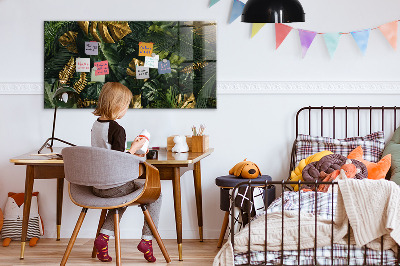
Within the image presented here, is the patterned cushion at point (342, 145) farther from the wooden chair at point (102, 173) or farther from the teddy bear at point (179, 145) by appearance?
the wooden chair at point (102, 173)

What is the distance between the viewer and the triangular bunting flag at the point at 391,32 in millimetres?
4285

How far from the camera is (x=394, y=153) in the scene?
4.00 meters

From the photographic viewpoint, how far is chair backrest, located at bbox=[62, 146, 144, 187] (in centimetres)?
321

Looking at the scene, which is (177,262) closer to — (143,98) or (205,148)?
(205,148)

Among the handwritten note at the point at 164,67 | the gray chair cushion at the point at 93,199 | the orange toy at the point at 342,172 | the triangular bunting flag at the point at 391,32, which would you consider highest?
the triangular bunting flag at the point at 391,32

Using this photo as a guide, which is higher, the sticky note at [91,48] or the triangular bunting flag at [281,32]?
the triangular bunting flag at [281,32]

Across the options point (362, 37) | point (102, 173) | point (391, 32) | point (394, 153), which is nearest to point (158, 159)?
point (102, 173)

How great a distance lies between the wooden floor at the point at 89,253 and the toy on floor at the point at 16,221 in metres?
0.06

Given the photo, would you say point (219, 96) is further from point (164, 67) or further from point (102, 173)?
point (102, 173)

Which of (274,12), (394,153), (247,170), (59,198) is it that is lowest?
(59,198)

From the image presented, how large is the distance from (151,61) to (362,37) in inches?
60.1

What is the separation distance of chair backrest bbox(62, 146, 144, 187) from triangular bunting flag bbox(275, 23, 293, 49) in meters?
1.59

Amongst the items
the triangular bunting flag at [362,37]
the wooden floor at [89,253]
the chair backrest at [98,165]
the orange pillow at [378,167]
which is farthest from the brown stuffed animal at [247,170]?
the triangular bunting flag at [362,37]

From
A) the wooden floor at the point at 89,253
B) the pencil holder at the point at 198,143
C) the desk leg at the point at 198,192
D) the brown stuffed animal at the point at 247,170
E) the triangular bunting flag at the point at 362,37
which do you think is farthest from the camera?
the triangular bunting flag at the point at 362,37
